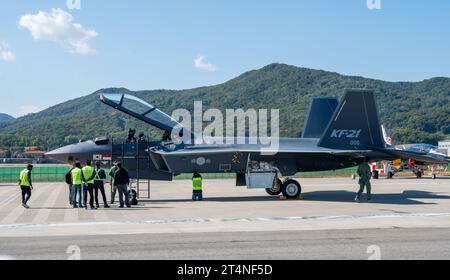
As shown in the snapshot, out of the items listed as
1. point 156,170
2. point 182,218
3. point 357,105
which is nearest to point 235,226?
point 182,218

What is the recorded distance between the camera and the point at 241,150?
18.9 meters

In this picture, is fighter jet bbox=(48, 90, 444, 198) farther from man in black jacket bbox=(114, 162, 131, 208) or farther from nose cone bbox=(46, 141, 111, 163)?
man in black jacket bbox=(114, 162, 131, 208)

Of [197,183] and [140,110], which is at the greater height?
[140,110]

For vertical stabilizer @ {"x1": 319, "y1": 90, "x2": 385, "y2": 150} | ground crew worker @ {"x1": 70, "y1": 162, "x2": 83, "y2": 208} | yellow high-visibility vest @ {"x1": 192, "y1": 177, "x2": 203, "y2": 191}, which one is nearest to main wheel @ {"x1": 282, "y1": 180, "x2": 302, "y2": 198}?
vertical stabilizer @ {"x1": 319, "y1": 90, "x2": 385, "y2": 150}

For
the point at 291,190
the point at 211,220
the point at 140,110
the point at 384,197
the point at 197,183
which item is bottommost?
the point at 384,197

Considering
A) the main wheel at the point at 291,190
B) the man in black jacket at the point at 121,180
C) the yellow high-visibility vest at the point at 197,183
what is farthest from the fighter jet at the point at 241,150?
the man in black jacket at the point at 121,180

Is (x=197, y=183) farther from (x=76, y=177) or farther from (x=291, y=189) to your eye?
(x=76, y=177)

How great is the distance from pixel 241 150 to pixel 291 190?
272cm

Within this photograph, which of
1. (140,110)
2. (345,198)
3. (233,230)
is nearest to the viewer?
(233,230)

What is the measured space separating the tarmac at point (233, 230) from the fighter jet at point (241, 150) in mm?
1823

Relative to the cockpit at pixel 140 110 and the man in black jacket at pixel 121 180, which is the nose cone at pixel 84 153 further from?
the man in black jacket at pixel 121 180

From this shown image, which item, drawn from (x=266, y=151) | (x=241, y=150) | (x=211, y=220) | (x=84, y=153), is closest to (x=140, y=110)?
(x=84, y=153)
